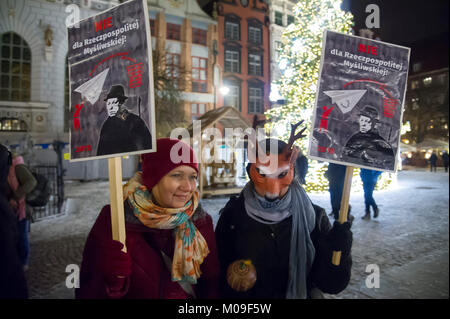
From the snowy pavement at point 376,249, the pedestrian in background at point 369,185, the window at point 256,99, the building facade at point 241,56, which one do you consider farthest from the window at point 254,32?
the snowy pavement at point 376,249

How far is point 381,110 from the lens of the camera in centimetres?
174

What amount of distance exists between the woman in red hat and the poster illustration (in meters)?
0.19

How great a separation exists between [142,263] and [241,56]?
12.7m

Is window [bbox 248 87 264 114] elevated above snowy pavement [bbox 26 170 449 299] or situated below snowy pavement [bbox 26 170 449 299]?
above

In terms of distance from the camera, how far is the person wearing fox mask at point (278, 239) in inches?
61.9

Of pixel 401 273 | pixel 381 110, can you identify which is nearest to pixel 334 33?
pixel 381 110

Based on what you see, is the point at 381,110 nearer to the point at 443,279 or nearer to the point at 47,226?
the point at 443,279

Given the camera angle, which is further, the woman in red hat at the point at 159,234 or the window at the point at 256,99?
the window at the point at 256,99

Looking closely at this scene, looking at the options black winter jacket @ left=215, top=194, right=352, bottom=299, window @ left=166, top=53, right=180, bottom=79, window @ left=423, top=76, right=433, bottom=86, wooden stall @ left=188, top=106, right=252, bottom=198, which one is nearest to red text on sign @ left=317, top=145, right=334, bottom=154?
black winter jacket @ left=215, top=194, right=352, bottom=299

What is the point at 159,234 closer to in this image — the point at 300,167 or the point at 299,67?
the point at 300,167

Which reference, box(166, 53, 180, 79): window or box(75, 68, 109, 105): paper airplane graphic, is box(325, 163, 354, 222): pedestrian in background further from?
box(166, 53, 180, 79): window

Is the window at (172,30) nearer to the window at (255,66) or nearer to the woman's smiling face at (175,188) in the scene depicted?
the window at (255,66)

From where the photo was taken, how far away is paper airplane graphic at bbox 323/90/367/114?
168cm
